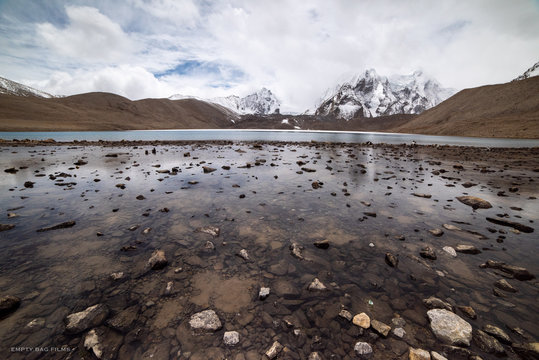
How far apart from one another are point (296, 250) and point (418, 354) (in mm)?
3070

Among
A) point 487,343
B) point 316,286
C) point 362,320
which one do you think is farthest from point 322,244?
point 487,343

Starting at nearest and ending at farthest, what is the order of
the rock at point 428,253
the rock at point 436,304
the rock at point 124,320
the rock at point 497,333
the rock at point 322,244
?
the rock at point 497,333, the rock at point 124,320, the rock at point 436,304, the rock at point 428,253, the rock at point 322,244

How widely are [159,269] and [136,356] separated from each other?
207 cm

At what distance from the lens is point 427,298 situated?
13.5 ft

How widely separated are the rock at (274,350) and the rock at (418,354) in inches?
74.2

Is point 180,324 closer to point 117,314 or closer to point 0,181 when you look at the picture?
point 117,314

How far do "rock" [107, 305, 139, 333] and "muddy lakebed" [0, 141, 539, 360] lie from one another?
0.03 meters

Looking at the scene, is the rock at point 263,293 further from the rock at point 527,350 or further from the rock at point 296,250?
the rock at point 527,350

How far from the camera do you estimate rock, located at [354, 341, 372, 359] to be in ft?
10.1

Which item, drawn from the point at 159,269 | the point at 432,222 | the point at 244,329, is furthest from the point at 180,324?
the point at 432,222

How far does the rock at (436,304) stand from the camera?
12.7ft

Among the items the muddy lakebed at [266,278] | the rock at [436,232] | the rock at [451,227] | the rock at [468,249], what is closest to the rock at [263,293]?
the muddy lakebed at [266,278]

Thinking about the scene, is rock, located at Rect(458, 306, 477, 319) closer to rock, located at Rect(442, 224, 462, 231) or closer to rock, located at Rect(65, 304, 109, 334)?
rock, located at Rect(442, 224, 462, 231)

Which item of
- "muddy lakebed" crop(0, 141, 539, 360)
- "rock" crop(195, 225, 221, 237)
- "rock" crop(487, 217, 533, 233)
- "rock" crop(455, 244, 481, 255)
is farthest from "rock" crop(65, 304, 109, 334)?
"rock" crop(487, 217, 533, 233)
